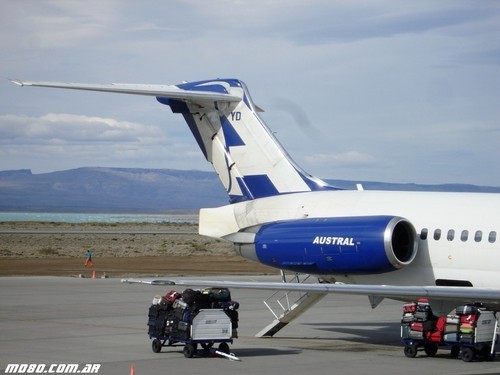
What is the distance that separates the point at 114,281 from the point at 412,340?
22633 millimetres

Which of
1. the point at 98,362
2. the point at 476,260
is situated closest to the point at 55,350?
the point at 98,362

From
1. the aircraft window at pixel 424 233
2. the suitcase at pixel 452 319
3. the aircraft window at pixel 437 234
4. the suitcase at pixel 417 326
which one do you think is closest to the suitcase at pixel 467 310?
the suitcase at pixel 452 319

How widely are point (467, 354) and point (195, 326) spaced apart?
5.10 m

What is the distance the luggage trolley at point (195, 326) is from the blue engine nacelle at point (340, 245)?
3234 millimetres

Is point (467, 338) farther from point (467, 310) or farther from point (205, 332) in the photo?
point (205, 332)

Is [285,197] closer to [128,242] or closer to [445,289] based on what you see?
[445,289]

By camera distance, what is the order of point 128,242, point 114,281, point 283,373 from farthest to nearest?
point 128,242 < point 114,281 < point 283,373

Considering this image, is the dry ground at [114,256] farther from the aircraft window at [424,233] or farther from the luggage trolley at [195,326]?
the luggage trolley at [195,326]

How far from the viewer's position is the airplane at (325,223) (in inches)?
792

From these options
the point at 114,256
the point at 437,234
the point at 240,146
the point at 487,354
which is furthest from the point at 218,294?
the point at 114,256

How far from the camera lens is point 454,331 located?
1892 cm

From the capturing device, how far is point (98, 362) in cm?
1789

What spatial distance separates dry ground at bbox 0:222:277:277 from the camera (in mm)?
48531

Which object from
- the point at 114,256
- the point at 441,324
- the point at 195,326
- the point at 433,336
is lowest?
the point at 433,336
